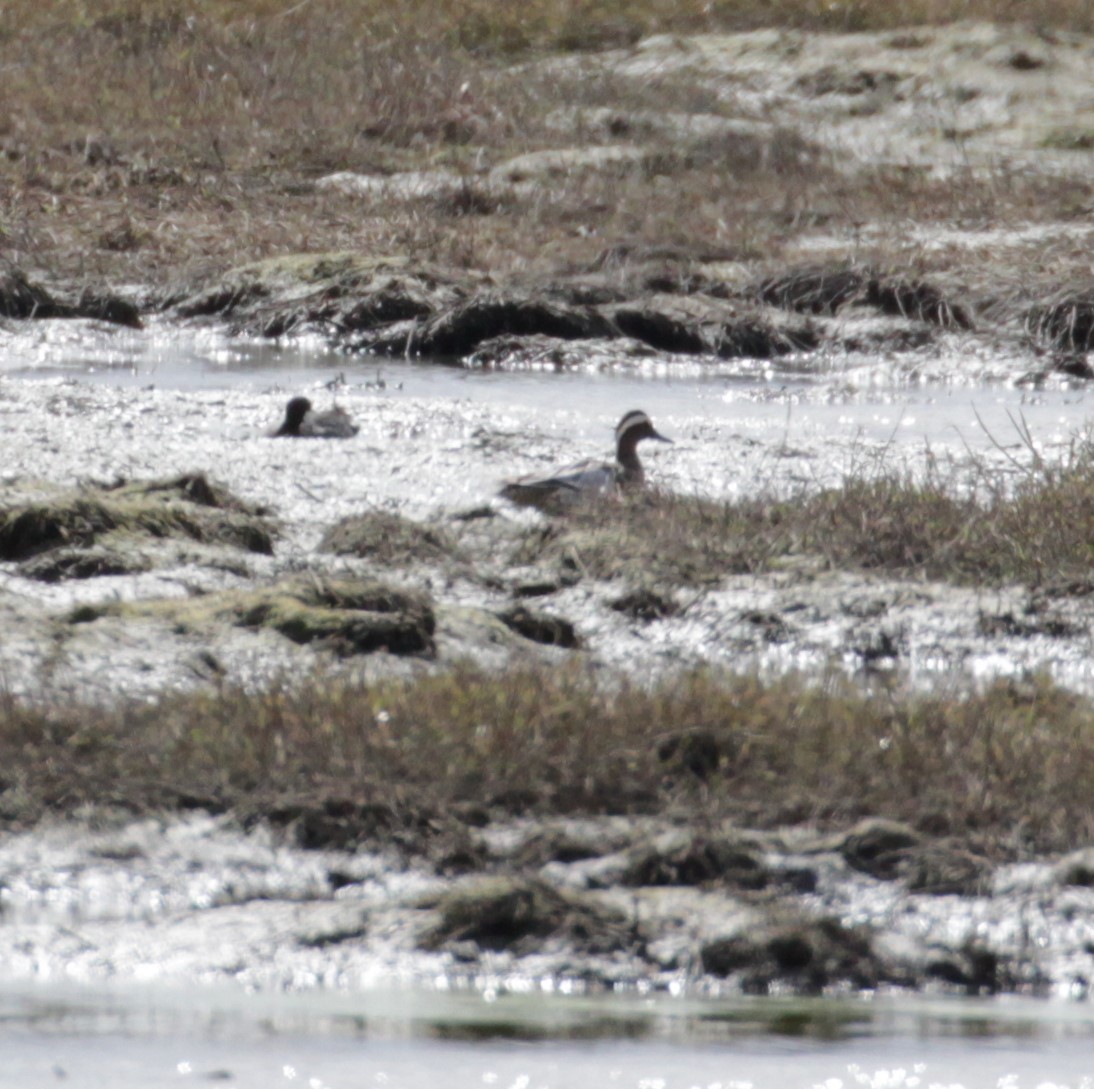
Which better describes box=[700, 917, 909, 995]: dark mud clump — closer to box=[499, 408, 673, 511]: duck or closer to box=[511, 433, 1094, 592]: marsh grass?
box=[511, 433, 1094, 592]: marsh grass

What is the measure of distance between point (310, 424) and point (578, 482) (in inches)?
84.7

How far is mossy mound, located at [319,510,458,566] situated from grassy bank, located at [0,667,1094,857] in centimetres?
299

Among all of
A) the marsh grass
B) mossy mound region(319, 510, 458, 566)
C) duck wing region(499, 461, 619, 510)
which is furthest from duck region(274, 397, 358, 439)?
the marsh grass

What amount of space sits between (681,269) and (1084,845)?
39.7 feet

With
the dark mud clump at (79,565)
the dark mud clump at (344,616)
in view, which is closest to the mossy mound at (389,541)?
the dark mud clump at (79,565)

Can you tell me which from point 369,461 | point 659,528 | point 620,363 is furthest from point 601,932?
point 620,363

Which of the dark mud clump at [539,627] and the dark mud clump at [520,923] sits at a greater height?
the dark mud clump at [539,627]

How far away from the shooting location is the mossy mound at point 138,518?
786cm

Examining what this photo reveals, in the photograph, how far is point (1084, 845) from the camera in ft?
14.8

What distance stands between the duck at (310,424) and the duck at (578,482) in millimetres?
1529

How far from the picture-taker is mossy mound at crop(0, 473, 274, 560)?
7.86m

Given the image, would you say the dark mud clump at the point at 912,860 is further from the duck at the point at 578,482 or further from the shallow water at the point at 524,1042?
the duck at the point at 578,482

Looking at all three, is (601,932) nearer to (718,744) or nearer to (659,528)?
(718,744)

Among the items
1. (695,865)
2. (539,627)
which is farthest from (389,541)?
(695,865)
